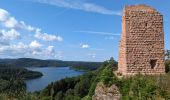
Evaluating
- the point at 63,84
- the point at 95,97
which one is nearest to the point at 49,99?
the point at 63,84

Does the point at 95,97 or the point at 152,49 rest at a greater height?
the point at 152,49

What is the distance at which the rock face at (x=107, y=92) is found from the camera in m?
17.9

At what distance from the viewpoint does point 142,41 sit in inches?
764

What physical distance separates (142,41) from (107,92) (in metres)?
3.63

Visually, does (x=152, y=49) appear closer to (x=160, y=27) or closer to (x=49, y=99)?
(x=160, y=27)

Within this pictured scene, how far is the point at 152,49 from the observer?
1948 cm

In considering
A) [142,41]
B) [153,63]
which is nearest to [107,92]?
[153,63]

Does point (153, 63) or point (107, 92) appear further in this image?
point (153, 63)

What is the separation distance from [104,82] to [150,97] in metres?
2.82

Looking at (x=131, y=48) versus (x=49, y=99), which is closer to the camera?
(x=131, y=48)

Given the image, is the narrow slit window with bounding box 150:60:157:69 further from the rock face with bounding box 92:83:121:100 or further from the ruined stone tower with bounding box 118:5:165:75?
the rock face with bounding box 92:83:121:100

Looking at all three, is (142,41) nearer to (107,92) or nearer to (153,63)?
(153,63)

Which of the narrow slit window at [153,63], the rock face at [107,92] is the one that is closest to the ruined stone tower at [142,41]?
the narrow slit window at [153,63]

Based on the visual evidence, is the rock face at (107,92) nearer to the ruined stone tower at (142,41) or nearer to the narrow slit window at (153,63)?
the ruined stone tower at (142,41)
